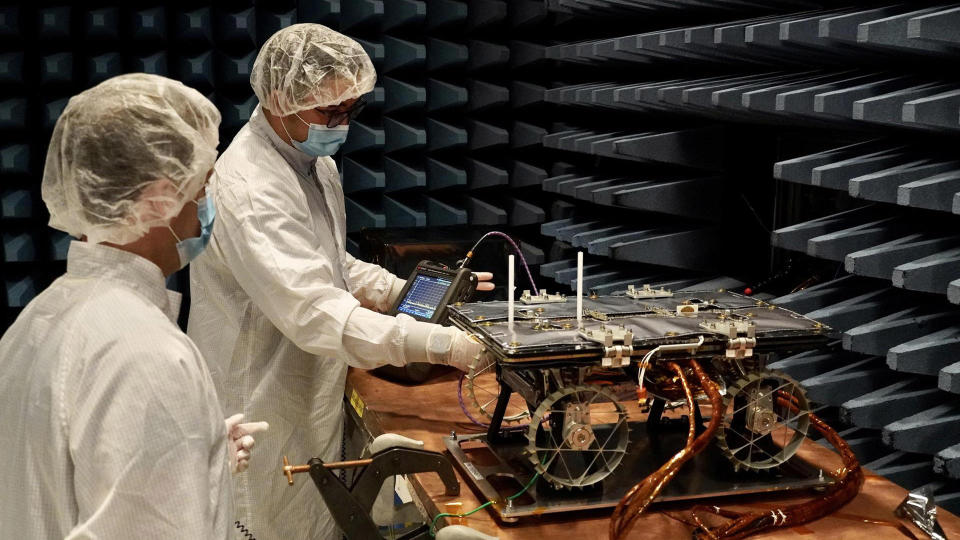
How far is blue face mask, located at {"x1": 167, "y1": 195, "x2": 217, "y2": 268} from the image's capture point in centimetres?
165

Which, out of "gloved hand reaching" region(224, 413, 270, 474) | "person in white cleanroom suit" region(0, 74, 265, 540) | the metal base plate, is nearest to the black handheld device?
the metal base plate

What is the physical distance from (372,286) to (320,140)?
0.72m

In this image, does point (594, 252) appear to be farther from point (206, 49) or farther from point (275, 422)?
point (206, 49)

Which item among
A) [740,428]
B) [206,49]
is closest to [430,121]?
[206,49]

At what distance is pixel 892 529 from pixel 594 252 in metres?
2.09

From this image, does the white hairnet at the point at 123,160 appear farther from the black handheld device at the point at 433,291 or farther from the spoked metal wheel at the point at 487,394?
the black handheld device at the point at 433,291

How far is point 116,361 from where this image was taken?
1435 millimetres

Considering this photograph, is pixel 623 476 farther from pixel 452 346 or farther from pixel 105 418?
pixel 105 418

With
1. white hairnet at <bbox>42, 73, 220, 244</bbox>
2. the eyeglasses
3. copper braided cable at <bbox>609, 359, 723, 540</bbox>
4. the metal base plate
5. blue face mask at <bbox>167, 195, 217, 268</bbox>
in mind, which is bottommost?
the metal base plate

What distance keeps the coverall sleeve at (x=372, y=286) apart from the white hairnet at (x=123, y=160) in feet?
5.80

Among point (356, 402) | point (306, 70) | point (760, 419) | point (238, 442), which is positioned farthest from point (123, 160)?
point (356, 402)

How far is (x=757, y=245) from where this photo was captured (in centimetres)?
381

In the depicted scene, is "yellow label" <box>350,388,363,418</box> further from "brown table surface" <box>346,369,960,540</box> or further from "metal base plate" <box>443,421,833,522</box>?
"metal base plate" <box>443,421,833,522</box>

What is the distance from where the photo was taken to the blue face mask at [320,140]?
110 inches
